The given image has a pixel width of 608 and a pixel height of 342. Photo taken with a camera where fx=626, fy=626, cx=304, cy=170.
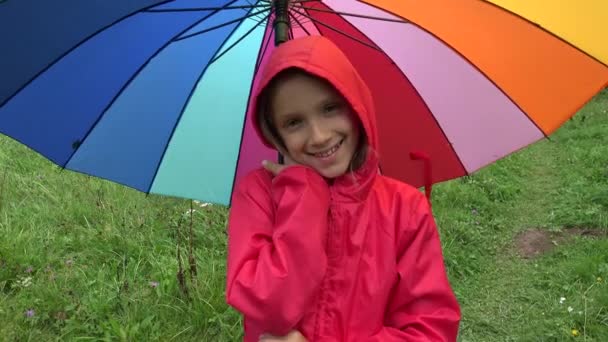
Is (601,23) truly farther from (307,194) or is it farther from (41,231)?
(41,231)

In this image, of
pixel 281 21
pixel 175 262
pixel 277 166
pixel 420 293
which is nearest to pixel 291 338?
pixel 420 293

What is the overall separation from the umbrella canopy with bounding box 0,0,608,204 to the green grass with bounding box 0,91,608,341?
146cm

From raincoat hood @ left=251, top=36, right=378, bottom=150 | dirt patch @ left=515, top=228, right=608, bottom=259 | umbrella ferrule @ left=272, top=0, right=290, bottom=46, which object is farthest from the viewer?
dirt patch @ left=515, top=228, right=608, bottom=259

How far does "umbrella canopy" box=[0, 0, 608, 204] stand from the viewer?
1.68 meters

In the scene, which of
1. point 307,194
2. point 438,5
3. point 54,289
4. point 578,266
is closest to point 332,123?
point 307,194

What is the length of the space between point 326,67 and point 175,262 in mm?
2691

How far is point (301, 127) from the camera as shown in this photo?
1.70m

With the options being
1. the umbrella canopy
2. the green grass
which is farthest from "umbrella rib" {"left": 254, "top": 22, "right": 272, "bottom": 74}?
the green grass

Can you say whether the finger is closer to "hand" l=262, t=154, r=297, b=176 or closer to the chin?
"hand" l=262, t=154, r=297, b=176

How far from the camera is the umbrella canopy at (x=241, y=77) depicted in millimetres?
1677

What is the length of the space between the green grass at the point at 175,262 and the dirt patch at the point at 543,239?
2.4 inches

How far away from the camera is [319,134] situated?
1664mm

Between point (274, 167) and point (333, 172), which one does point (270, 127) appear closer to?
point (274, 167)

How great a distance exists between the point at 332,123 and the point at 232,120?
0.62 meters
